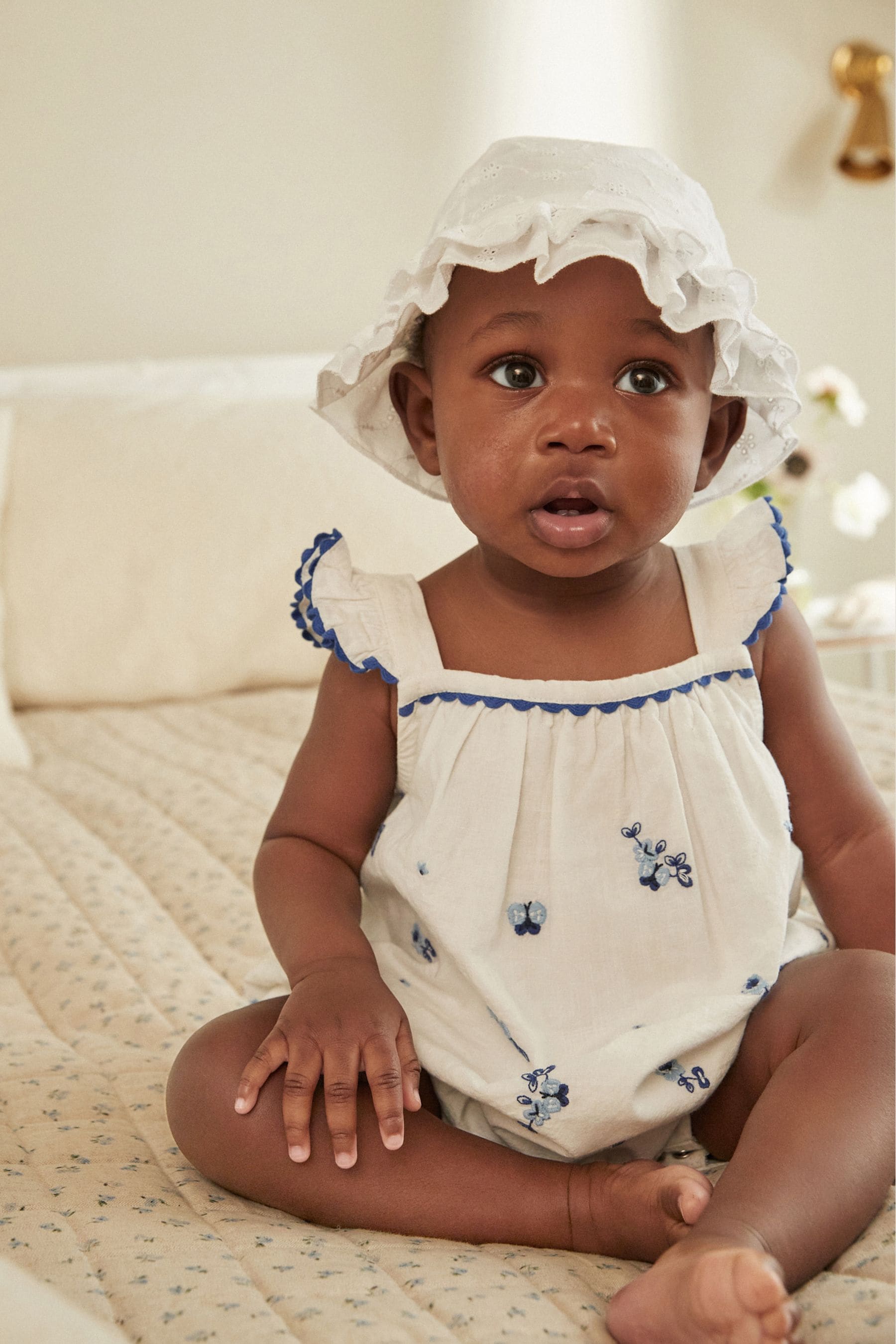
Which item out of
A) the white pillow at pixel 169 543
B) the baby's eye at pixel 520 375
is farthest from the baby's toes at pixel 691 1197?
the white pillow at pixel 169 543

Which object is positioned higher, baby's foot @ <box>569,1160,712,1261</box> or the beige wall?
the beige wall

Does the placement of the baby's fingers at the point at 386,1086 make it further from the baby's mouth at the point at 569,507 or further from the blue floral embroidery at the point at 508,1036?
the baby's mouth at the point at 569,507

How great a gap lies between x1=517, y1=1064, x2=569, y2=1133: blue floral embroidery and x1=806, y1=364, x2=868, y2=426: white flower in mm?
2154

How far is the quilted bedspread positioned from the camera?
0.58 m

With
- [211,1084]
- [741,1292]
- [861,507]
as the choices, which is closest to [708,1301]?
[741,1292]

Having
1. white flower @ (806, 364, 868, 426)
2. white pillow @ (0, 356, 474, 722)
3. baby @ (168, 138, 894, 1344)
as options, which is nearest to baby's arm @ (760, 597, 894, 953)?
baby @ (168, 138, 894, 1344)

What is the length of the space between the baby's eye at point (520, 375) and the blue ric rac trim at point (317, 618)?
0.17 m

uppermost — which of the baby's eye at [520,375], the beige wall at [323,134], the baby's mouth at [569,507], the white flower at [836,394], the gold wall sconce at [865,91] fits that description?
the gold wall sconce at [865,91]

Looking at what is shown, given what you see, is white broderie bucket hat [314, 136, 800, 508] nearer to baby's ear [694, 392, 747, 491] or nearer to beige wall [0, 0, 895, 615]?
baby's ear [694, 392, 747, 491]

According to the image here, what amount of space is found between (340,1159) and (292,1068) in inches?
2.2

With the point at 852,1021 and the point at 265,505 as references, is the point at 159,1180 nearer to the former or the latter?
the point at 852,1021

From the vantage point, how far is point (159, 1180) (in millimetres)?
775

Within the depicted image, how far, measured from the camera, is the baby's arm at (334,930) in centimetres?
73

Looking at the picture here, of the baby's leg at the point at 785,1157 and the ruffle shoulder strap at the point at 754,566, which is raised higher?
the ruffle shoulder strap at the point at 754,566
